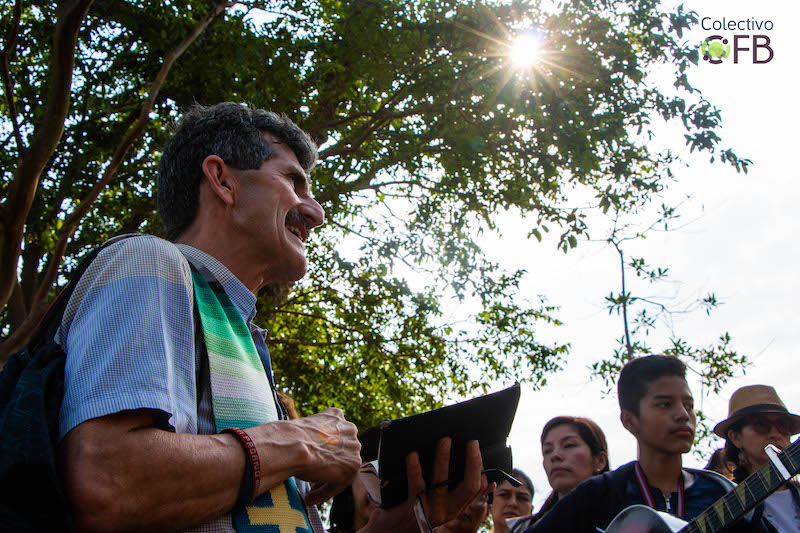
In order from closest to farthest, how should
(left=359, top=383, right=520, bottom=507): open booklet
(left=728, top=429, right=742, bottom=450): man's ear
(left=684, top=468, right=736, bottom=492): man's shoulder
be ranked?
(left=359, top=383, right=520, bottom=507): open booklet < (left=684, top=468, right=736, bottom=492): man's shoulder < (left=728, top=429, right=742, bottom=450): man's ear

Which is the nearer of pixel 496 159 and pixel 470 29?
pixel 470 29

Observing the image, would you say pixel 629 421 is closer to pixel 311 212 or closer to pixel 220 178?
pixel 311 212

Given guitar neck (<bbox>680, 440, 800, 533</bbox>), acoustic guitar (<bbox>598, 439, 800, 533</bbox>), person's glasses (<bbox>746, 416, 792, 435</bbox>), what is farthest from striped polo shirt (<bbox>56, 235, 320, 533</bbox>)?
person's glasses (<bbox>746, 416, 792, 435</bbox>)

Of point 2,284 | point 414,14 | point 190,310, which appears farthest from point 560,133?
point 190,310

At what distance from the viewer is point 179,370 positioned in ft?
4.36

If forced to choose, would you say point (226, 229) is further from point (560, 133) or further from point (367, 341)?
point (367, 341)

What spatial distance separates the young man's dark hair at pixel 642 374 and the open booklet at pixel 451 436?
1843mm

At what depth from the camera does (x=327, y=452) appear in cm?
154

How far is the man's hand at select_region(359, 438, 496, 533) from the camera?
2.06 meters

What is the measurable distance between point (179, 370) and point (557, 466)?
141 inches

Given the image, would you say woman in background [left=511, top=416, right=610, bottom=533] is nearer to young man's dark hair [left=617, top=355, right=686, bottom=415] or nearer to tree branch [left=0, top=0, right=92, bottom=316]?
young man's dark hair [left=617, top=355, right=686, bottom=415]

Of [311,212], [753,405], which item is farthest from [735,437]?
[311,212]

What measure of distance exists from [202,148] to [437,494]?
4.48 ft

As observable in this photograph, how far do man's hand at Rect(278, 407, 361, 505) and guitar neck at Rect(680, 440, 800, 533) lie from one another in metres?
1.83
